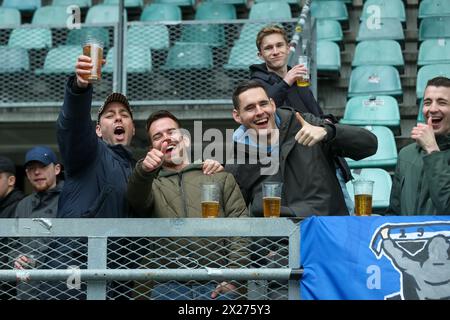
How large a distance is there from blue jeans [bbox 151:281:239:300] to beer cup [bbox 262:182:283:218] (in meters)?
0.43

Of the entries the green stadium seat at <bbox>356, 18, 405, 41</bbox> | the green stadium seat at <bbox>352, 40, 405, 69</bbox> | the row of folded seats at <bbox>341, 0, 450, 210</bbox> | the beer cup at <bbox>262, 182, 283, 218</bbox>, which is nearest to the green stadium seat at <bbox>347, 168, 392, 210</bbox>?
the row of folded seats at <bbox>341, 0, 450, 210</bbox>

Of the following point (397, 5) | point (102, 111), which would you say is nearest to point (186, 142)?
point (102, 111)

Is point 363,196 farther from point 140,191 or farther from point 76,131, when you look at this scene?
point 76,131

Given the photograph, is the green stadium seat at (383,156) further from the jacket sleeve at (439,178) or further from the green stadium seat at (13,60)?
the jacket sleeve at (439,178)

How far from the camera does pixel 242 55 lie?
34.7ft

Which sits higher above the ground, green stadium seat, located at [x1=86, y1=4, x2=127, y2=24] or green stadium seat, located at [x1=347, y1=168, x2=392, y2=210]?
green stadium seat, located at [x1=86, y1=4, x2=127, y2=24]

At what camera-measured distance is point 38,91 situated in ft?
35.5

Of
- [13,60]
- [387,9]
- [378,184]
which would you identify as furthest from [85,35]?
[378,184]

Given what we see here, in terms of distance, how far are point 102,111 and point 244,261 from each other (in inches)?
55.8

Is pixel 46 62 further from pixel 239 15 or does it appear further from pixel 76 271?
pixel 76 271

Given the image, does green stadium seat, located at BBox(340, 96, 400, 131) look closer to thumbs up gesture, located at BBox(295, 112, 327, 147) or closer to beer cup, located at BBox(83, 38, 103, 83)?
thumbs up gesture, located at BBox(295, 112, 327, 147)

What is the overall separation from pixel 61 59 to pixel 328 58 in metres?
2.52

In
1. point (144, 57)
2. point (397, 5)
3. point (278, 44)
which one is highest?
point (397, 5)

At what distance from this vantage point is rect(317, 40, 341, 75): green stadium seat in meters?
10.8
